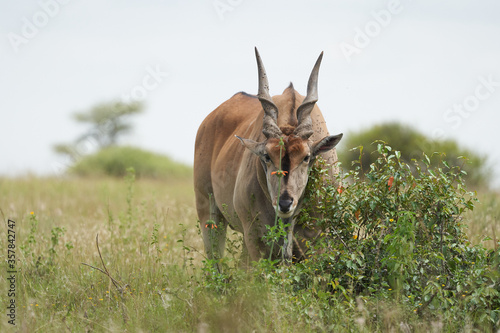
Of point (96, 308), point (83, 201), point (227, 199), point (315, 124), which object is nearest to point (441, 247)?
point (315, 124)

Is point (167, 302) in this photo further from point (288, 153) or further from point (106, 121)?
point (106, 121)

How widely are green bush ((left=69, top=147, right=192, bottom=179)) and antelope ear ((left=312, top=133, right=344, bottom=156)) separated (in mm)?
23463

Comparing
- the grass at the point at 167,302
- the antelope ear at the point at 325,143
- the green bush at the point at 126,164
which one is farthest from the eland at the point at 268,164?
the green bush at the point at 126,164

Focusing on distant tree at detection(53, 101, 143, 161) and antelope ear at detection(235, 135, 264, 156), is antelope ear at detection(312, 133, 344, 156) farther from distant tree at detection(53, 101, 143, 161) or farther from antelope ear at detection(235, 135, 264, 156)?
distant tree at detection(53, 101, 143, 161)

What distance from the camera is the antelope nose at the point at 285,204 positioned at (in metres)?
4.63

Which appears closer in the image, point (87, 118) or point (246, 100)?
point (246, 100)

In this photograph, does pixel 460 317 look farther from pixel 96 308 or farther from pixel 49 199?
pixel 49 199

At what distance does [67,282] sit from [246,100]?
3.25 metres

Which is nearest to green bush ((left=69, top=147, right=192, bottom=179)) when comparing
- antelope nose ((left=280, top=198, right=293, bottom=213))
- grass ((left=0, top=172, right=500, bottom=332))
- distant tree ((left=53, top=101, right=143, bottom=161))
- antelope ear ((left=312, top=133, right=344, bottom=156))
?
distant tree ((left=53, top=101, right=143, bottom=161))

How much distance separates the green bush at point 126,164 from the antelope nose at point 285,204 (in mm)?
23823

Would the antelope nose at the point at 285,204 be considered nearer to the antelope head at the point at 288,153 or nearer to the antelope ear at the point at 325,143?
the antelope head at the point at 288,153

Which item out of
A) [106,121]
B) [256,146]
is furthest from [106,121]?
[256,146]

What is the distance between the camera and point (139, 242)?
25.1ft

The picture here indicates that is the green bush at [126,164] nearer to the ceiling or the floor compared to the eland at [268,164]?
nearer to the floor
